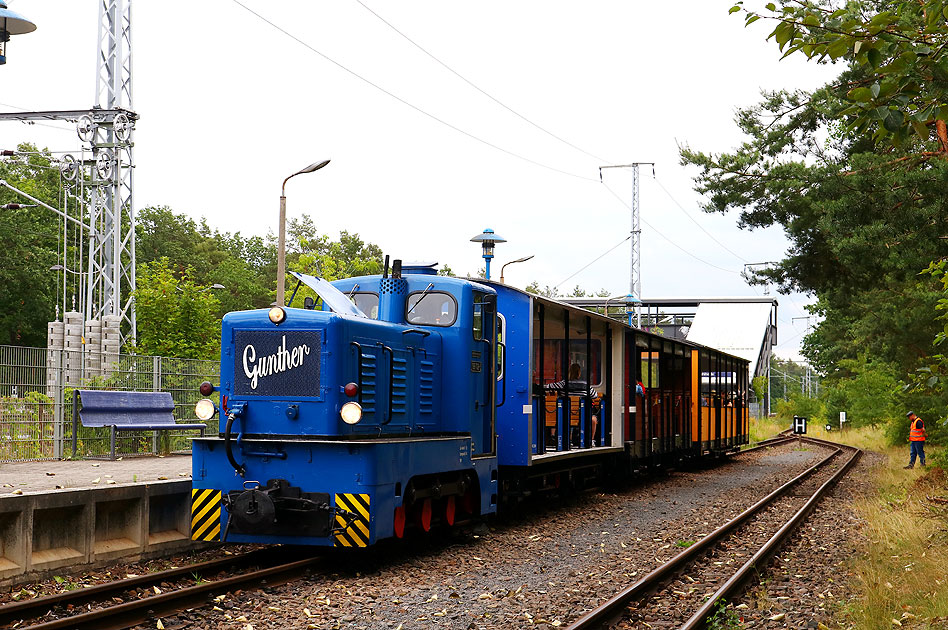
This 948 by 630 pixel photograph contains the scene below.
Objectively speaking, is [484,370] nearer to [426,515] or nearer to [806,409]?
[426,515]

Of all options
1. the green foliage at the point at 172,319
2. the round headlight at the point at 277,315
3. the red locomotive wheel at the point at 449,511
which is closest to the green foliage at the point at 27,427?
the round headlight at the point at 277,315

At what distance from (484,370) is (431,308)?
104cm

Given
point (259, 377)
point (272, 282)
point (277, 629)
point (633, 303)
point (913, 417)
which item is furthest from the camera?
point (272, 282)

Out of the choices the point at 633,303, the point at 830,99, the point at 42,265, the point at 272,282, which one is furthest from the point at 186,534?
the point at 272,282

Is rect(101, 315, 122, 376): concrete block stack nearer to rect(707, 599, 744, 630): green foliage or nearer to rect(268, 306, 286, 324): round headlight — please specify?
rect(268, 306, 286, 324): round headlight

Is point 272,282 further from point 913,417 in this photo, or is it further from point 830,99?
point 830,99

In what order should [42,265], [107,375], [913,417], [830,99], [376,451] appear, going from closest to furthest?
[376,451] < [830,99] < [107,375] < [913,417] < [42,265]

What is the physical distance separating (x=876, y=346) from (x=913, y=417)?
78.7 inches

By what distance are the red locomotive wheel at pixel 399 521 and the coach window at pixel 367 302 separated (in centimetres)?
224

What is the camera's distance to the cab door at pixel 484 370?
11.1 metres

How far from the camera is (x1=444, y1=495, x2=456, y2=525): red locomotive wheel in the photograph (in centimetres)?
1071

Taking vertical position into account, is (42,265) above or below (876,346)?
above

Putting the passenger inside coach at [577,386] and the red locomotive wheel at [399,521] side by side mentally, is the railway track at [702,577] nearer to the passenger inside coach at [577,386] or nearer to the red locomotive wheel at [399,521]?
the red locomotive wheel at [399,521]

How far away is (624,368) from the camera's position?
55.4 feet
